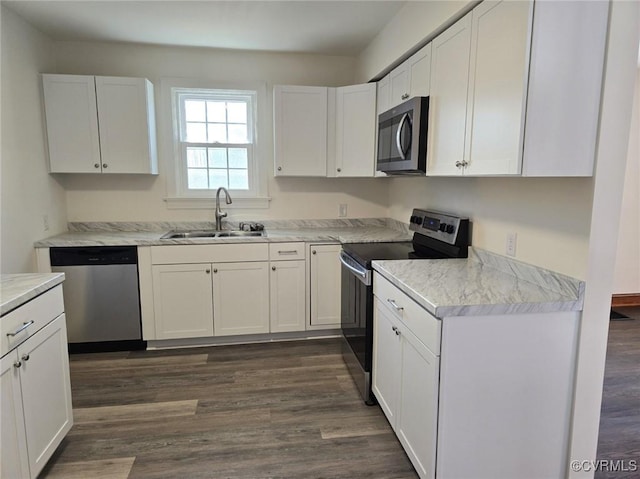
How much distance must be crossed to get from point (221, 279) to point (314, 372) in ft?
3.47

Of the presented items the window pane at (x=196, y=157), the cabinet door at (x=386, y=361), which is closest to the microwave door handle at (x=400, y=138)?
the cabinet door at (x=386, y=361)

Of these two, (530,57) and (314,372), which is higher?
(530,57)

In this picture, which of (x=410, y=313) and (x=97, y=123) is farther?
(x=97, y=123)

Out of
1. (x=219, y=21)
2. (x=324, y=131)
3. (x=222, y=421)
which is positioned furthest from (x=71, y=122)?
(x=222, y=421)

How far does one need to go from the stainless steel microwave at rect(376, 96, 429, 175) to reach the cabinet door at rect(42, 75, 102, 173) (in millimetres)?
2332

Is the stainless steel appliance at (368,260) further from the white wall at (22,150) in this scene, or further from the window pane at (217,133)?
the white wall at (22,150)

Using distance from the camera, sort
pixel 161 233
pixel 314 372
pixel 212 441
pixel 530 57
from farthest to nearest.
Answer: pixel 161 233 < pixel 314 372 < pixel 212 441 < pixel 530 57

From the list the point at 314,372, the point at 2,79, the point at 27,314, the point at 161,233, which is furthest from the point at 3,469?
the point at 2,79

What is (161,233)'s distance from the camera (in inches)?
138

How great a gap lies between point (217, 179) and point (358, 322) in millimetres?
2031

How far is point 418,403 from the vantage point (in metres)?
1.76

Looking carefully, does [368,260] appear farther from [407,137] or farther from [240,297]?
[240,297]

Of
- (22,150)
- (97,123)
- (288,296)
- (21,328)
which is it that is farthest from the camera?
(288,296)

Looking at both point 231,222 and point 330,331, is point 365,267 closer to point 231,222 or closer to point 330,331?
point 330,331
